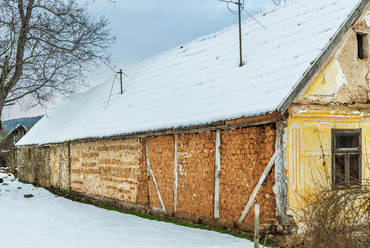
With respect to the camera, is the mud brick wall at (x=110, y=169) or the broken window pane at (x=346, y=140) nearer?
the broken window pane at (x=346, y=140)

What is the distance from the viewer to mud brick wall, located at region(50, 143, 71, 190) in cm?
1855

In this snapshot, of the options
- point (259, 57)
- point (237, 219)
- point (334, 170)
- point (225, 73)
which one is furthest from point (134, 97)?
point (334, 170)

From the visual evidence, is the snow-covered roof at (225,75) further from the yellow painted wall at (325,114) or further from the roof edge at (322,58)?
the yellow painted wall at (325,114)

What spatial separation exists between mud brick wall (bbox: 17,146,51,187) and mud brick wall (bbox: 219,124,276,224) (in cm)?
1363

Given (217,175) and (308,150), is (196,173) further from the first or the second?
(308,150)

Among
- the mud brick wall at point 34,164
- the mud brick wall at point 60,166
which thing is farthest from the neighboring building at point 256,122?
the mud brick wall at point 34,164

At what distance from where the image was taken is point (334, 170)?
8.79 meters

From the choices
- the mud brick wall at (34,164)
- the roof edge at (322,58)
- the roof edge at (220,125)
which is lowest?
the mud brick wall at (34,164)

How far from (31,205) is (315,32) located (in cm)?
1145

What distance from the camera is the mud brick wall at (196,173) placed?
10.0m

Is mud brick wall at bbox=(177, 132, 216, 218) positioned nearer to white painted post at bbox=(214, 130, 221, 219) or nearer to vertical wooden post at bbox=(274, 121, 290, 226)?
white painted post at bbox=(214, 130, 221, 219)

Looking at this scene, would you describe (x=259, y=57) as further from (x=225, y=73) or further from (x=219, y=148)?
(x=219, y=148)

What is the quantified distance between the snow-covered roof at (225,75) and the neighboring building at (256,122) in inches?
1.5

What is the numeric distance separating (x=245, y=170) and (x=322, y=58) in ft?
8.88
